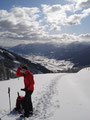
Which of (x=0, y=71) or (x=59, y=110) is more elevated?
(x=0, y=71)

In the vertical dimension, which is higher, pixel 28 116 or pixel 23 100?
pixel 23 100

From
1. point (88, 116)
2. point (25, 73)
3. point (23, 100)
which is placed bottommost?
point (88, 116)

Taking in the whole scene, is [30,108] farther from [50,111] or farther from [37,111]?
[50,111]

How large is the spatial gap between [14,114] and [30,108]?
3.29 ft

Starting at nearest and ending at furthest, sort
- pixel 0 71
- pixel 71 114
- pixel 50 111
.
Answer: pixel 71 114
pixel 50 111
pixel 0 71

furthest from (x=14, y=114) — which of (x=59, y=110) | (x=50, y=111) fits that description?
(x=59, y=110)

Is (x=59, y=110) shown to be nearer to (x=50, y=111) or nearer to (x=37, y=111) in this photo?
(x=50, y=111)

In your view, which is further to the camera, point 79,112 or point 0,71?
point 0,71

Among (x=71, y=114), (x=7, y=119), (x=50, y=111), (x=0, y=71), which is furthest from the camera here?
(x=0, y=71)

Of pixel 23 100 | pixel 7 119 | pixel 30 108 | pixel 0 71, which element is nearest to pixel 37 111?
pixel 30 108

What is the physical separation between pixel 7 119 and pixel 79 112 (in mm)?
4210

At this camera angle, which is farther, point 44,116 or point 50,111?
point 50,111

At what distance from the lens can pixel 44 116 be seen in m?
8.18

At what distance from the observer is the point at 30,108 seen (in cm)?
885
